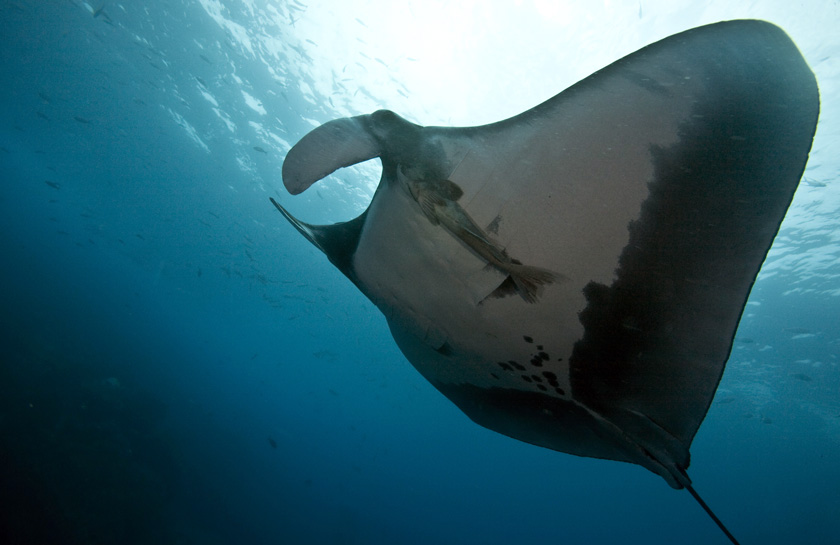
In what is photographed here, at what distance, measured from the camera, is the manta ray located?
1.28 metres

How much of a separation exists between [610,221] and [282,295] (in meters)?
36.9

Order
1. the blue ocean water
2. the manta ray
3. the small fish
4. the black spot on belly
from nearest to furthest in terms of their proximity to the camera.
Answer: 1. the manta ray
2. the small fish
3. the black spot on belly
4. the blue ocean water

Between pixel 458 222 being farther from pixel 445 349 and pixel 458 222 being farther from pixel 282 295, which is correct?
pixel 282 295

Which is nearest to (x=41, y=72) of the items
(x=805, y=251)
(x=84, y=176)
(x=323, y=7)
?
(x=84, y=176)

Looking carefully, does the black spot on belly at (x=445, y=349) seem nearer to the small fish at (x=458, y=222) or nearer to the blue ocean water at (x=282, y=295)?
the small fish at (x=458, y=222)

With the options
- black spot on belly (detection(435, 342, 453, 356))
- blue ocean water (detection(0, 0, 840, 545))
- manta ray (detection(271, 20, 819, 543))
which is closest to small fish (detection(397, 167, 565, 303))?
manta ray (detection(271, 20, 819, 543))

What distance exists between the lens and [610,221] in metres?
1.58

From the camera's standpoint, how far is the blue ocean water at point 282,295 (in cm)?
902

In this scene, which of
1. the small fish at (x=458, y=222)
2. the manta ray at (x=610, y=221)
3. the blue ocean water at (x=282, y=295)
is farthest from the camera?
the blue ocean water at (x=282, y=295)

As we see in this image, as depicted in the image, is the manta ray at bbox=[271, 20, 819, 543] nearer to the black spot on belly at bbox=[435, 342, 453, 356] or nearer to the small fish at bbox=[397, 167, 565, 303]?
the small fish at bbox=[397, 167, 565, 303]

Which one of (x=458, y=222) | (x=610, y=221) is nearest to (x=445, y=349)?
(x=458, y=222)

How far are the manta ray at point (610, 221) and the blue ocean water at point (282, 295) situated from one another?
25.4 ft

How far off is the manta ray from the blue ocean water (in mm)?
7734

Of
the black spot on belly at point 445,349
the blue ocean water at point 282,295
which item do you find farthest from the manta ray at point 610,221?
the blue ocean water at point 282,295
